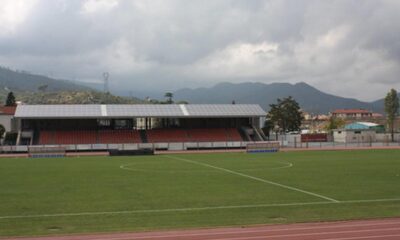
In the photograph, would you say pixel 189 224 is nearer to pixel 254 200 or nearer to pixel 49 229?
pixel 49 229

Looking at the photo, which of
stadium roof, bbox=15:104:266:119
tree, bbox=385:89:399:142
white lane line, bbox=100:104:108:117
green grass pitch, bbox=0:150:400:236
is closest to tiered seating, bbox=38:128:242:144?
stadium roof, bbox=15:104:266:119

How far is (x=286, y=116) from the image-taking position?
111 metres

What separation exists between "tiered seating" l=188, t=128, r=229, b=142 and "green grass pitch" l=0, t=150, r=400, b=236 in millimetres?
44490

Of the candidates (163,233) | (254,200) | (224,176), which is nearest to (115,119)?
(224,176)

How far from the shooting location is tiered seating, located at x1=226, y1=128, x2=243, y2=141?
7471 centimetres

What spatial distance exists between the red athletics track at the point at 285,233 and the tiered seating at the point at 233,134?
60.9 meters

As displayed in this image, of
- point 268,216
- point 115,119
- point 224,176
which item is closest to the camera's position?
point 268,216

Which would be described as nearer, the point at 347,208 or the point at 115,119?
the point at 347,208

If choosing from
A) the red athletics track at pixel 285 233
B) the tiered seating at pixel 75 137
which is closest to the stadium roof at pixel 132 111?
the tiered seating at pixel 75 137

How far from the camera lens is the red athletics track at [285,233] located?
39.4ft

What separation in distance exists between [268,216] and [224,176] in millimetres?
12557

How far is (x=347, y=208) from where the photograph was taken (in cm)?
1622

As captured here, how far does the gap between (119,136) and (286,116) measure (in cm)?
4774

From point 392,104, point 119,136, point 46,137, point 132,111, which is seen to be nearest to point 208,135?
point 132,111
